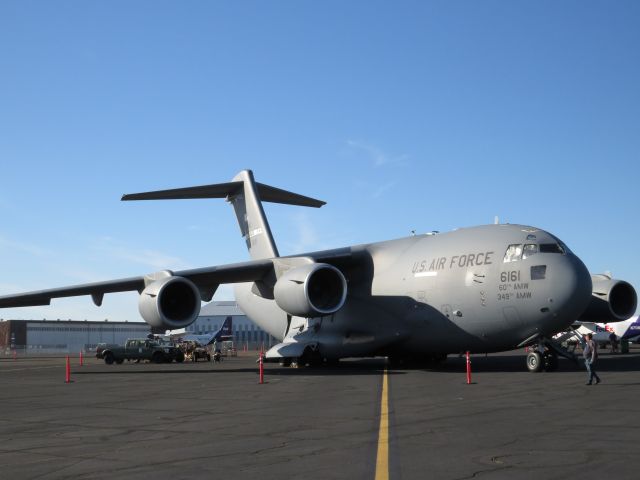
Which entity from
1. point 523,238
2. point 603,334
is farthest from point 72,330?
point 523,238

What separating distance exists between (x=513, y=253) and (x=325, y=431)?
12.0m

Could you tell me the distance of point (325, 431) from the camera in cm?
971

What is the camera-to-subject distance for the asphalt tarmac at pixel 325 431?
7094 millimetres

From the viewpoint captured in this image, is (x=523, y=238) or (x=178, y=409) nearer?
(x=178, y=409)

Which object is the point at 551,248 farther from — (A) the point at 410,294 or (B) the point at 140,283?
(B) the point at 140,283

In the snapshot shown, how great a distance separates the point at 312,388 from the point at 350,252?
8.89 m

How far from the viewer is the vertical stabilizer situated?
2966cm

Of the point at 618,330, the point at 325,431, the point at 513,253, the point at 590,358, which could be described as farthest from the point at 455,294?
the point at 618,330

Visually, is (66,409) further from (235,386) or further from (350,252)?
(350,252)

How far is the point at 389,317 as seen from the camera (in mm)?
23859

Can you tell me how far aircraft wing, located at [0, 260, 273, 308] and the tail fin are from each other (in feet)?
10.9

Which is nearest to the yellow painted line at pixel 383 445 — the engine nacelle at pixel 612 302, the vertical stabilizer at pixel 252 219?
the engine nacelle at pixel 612 302

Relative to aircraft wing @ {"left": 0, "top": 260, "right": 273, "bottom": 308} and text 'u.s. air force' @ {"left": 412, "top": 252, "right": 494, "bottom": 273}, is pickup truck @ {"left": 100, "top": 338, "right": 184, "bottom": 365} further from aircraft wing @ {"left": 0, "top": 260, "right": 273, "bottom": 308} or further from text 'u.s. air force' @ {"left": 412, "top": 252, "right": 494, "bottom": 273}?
text 'u.s. air force' @ {"left": 412, "top": 252, "right": 494, "bottom": 273}

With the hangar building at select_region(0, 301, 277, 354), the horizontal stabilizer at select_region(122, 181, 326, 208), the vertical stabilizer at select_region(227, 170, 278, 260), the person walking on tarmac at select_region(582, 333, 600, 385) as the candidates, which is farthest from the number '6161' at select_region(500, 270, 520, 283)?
the hangar building at select_region(0, 301, 277, 354)
